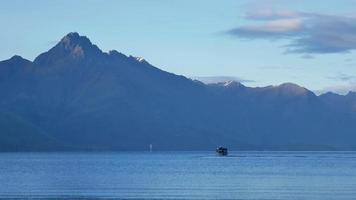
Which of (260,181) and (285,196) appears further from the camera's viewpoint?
(260,181)

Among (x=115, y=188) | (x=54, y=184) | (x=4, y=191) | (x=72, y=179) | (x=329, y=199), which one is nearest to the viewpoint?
(x=329, y=199)

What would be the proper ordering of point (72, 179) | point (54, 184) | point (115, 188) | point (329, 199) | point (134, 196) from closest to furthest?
1. point (329, 199)
2. point (134, 196)
3. point (115, 188)
4. point (54, 184)
5. point (72, 179)

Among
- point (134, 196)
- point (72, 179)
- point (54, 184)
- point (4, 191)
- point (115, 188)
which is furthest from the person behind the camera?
point (72, 179)

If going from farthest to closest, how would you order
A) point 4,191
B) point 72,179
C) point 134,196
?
1. point 72,179
2. point 4,191
3. point 134,196

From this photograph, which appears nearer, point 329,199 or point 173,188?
point 329,199

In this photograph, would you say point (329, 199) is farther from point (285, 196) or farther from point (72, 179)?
point (72, 179)

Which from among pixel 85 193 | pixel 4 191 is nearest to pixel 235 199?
pixel 85 193

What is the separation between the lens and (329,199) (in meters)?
97.7

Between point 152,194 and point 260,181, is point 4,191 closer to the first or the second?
point 152,194

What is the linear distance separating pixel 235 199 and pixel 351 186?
27.5 m

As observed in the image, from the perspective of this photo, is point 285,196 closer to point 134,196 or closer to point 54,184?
point 134,196

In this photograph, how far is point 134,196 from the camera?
104m

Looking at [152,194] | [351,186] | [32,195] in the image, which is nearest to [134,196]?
[152,194]

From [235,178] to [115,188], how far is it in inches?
1169
